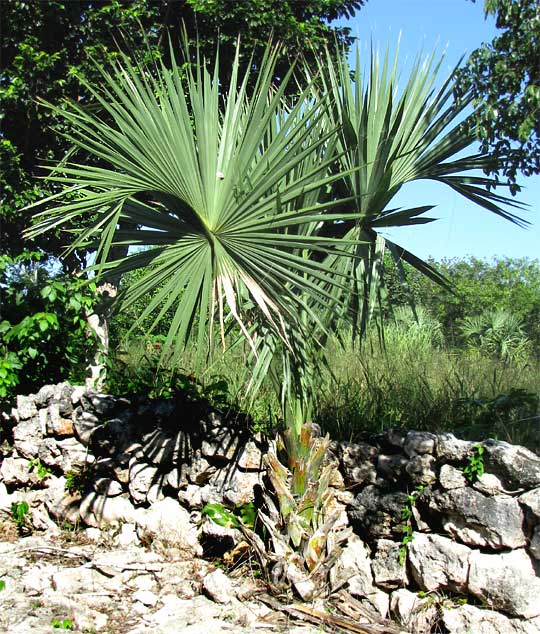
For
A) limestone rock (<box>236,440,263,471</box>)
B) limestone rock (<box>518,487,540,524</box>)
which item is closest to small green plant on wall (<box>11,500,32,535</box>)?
limestone rock (<box>236,440,263,471</box>)

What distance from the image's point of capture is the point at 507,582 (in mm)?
3875

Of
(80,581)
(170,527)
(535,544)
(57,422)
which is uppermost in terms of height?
(57,422)

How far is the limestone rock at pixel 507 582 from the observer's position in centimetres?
383

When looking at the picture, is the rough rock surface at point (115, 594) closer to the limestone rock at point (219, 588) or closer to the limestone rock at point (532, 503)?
the limestone rock at point (219, 588)

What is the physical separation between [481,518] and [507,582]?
38 centimetres

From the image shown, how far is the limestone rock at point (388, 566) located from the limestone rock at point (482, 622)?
357 millimetres

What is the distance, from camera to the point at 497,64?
531 cm

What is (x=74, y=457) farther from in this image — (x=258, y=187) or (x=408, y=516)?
(x=258, y=187)

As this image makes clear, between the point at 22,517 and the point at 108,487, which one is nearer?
the point at 108,487

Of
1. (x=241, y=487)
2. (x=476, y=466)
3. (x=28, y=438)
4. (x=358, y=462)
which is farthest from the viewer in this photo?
(x=28, y=438)

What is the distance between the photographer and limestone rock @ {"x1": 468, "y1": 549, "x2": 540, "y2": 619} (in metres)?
3.83

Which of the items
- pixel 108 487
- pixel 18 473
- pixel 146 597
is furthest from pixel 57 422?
pixel 146 597

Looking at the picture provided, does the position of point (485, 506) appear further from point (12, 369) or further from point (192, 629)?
point (12, 369)

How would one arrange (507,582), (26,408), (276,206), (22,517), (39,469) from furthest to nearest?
(26,408) < (39,469) < (22,517) < (507,582) < (276,206)
